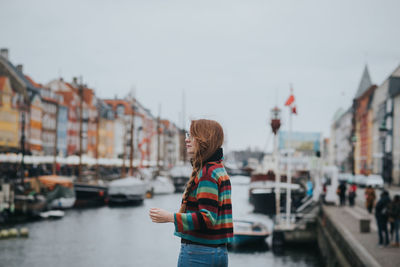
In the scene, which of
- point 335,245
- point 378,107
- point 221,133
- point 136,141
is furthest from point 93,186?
point 136,141

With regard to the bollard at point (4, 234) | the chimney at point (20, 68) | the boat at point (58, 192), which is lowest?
the bollard at point (4, 234)

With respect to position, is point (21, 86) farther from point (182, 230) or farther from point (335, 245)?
point (182, 230)

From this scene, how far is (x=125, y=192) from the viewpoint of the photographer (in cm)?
5094

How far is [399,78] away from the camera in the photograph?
7056 cm

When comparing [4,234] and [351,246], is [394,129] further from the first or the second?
[351,246]

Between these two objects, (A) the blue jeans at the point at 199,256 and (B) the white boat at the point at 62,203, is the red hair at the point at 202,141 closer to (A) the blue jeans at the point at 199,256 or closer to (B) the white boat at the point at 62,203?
(A) the blue jeans at the point at 199,256

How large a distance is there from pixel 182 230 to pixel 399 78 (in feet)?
235

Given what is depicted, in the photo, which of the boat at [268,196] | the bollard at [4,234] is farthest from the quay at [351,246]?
the boat at [268,196]

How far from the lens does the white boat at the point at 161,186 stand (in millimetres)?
68188

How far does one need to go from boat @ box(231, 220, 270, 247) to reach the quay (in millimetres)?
2386

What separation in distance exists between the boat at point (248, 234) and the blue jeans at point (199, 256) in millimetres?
22537

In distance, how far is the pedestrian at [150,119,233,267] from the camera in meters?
2.93

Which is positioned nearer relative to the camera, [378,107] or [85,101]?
[378,107]

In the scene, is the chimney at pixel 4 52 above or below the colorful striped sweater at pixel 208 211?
above
